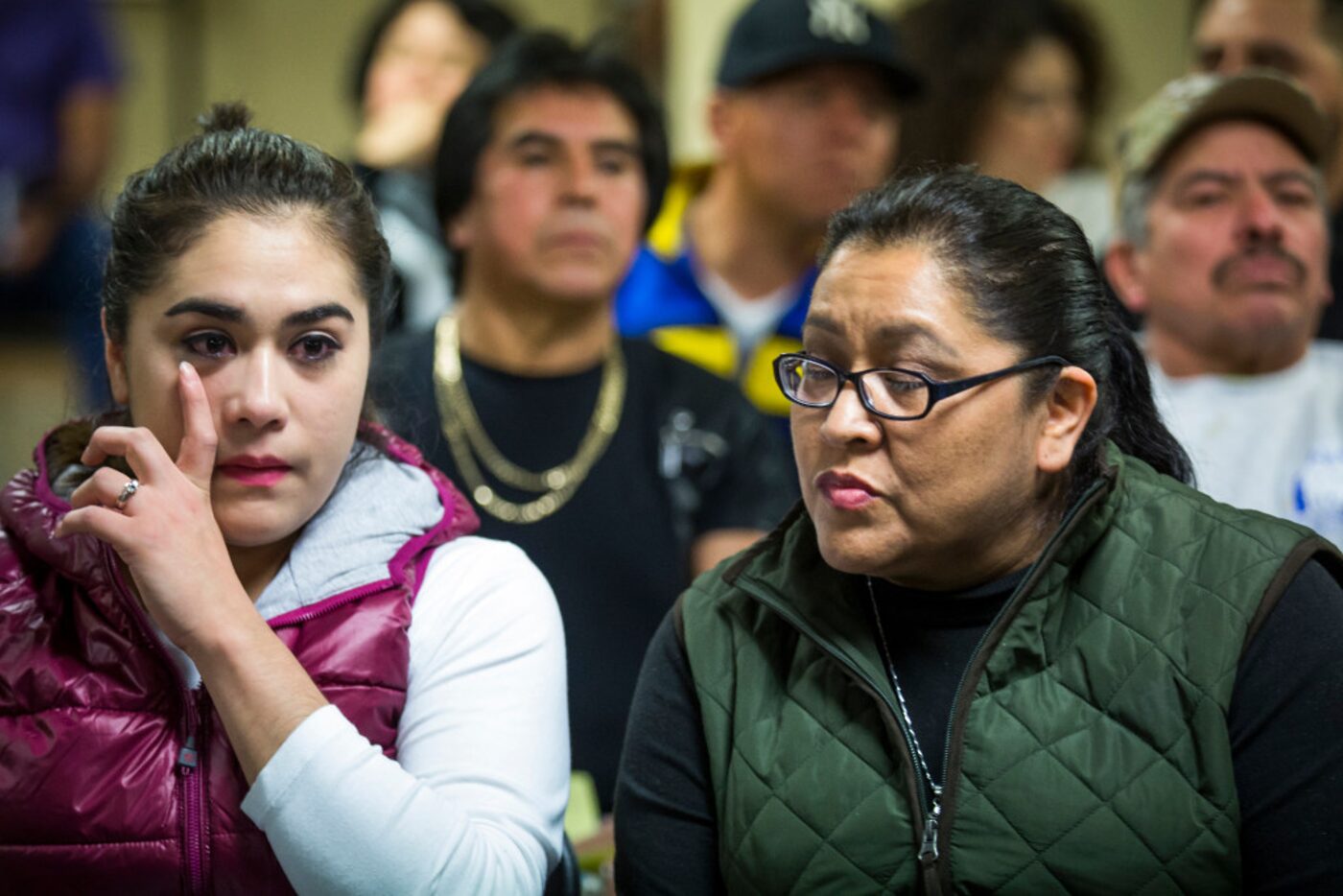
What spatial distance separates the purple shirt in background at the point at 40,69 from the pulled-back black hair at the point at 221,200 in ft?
6.78

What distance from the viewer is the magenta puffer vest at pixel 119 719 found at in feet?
4.43

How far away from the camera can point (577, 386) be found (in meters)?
2.40

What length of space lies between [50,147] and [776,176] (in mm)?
1665

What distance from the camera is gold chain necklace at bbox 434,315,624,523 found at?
2.31 m

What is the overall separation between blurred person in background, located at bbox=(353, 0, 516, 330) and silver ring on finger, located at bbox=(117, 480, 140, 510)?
188cm

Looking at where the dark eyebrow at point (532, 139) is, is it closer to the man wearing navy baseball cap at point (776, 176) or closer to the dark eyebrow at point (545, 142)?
the dark eyebrow at point (545, 142)

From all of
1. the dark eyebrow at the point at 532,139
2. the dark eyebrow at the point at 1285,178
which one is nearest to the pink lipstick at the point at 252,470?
the dark eyebrow at the point at 532,139

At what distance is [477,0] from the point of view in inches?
139

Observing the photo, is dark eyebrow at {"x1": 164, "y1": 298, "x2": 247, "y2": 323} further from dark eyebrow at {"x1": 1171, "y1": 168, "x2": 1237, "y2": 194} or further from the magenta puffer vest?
dark eyebrow at {"x1": 1171, "y1": 168, "x2": 1237, "y2": 194}

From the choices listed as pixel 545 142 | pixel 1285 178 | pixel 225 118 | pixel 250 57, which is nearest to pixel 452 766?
pixel 225 118

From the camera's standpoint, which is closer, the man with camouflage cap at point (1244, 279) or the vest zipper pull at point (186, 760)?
the vest zipper pull at point (186, 760)

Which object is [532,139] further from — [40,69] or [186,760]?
[40,69]

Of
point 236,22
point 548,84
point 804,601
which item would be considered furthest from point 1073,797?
point 236,22

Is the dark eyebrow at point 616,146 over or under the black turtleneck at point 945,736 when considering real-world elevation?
over
